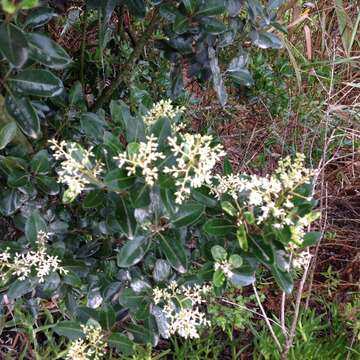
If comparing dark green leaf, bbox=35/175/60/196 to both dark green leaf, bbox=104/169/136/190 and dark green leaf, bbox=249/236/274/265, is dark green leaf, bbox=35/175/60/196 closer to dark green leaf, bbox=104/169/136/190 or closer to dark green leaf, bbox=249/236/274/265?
dark green leaf, bbox=104/169/136/190

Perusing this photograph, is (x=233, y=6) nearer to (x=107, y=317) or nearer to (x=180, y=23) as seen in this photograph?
(x=180, y=23)

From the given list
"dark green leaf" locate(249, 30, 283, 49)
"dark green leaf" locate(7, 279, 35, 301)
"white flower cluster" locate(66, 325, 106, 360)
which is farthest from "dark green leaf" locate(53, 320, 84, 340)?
"dark green leaf" locate(249, 30, 283, 49)

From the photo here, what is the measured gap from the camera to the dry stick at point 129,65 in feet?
3.74

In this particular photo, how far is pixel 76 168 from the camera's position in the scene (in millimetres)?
811

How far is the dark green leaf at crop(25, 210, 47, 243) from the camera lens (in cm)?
100

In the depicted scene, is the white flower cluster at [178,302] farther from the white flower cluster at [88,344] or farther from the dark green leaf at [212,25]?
the dark green leaf at [212,25]

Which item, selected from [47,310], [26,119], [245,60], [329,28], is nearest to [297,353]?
[47,310]

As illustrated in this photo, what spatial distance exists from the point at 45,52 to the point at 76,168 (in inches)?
7.6

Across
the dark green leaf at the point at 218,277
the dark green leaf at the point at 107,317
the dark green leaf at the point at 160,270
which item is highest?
the dark green leaf at the point at 218,277

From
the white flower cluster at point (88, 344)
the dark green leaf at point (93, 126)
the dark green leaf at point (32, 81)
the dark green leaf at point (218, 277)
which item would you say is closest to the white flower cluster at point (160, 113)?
the dark green leaf at point (93, 126)

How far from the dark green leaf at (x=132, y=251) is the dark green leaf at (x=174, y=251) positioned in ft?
0.10

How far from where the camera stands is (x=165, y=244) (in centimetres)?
91

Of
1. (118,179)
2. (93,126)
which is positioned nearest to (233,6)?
(93,126)

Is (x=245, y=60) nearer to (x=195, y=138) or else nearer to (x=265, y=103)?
(x=195, y=138)
